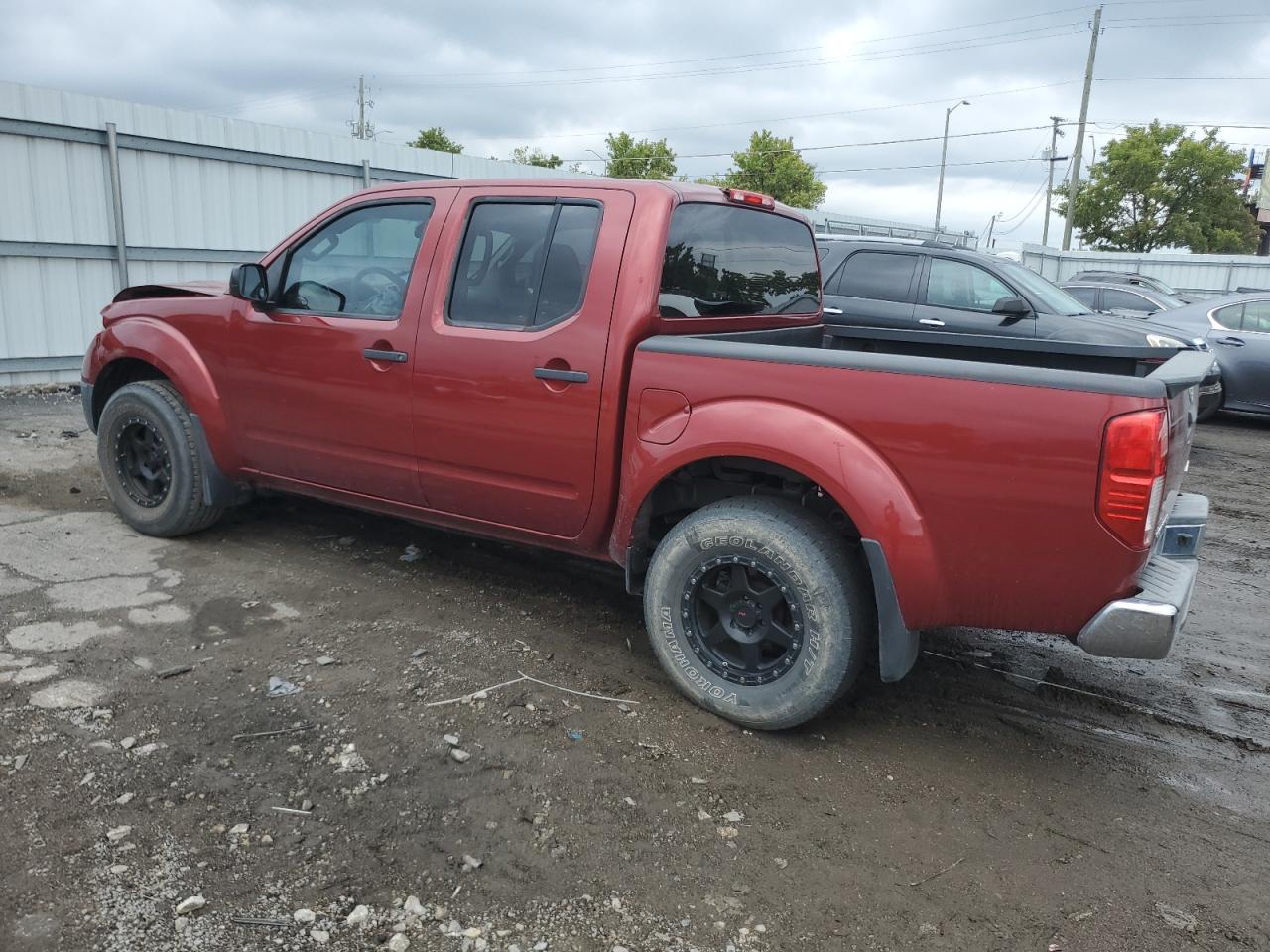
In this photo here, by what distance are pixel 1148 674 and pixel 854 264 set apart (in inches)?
230

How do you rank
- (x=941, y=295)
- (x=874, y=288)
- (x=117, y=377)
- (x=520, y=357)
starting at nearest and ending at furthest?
(x=520, y=357), (x=117, y=377), (x=941, y=295), (x=874, y=288)

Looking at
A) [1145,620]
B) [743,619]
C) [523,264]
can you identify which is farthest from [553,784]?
[523,264]

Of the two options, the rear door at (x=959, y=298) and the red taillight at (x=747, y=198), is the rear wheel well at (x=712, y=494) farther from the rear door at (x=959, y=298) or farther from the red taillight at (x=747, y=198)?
the rear door at (x=959, y=298)

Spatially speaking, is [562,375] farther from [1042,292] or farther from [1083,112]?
[1083,112]

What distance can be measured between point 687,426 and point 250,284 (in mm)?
2433

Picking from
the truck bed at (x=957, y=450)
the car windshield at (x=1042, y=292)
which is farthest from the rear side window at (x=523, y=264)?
the car windshield at (x=1042, y=292)

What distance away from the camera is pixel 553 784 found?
3008mm

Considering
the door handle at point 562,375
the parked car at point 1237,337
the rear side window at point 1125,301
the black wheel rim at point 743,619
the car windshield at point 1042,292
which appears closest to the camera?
the black wheel rim at point 743,619

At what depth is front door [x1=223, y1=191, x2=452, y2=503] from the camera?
4.15 meters

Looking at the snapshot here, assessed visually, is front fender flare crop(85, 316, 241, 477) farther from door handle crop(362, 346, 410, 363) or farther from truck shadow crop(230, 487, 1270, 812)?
door handle crop(362, 346, 410, 363)

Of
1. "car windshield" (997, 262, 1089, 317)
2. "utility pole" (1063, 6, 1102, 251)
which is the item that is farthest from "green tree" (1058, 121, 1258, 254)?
"car windshield" (997, 262, 1089, 317)

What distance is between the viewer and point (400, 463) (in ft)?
13.8

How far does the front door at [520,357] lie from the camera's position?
364cm

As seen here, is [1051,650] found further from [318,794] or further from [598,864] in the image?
[318,794]
